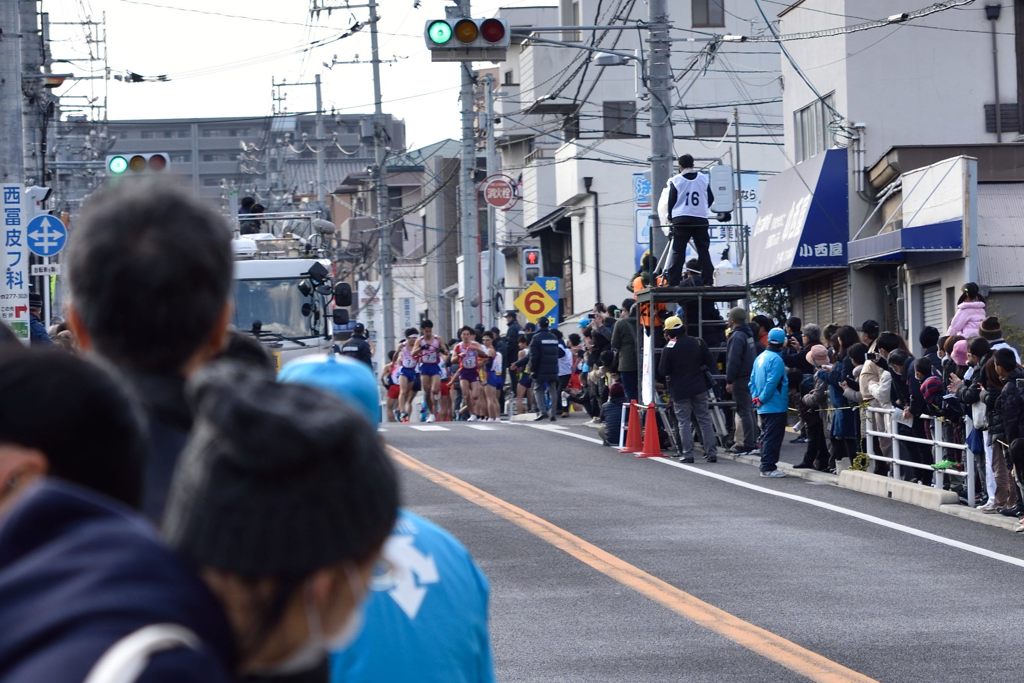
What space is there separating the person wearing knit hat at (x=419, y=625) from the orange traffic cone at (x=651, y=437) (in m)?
18.3

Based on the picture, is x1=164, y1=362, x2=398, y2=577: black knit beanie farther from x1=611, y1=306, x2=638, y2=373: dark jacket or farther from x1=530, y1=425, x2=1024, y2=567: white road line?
x1=611, y1=306, x2=638, y2=373: dark jacket

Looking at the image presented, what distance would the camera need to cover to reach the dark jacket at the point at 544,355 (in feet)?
95.9

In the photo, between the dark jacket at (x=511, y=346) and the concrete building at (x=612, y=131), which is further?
the concrete building at (x=612, y=131)

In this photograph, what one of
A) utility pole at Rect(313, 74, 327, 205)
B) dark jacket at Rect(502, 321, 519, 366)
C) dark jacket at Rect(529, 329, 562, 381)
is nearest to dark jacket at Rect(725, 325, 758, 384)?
dark jacket at Rect(529, 329, 562, 381)

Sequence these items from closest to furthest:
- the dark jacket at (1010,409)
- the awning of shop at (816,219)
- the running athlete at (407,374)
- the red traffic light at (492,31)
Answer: the dark jacket at (1010,409)
the red traffic light at (492,31)
the awning of shop at (816,219)
the running athlete at (407,374)

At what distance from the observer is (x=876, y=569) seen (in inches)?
474

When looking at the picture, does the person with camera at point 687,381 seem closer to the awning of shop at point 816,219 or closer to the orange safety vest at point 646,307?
the orange safety vest at point 646,307

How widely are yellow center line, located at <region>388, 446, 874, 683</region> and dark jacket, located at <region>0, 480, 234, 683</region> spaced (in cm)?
705

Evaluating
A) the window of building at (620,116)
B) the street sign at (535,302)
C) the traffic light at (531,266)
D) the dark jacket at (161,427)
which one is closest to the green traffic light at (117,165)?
the street sign at (535,302)

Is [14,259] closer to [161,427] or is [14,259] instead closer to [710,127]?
[161,427]

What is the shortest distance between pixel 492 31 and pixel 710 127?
35.6 m

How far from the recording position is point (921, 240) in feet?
88.0

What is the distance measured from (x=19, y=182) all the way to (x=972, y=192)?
14489 mm

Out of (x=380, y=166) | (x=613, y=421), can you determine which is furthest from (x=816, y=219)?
(x=380, y=166)
